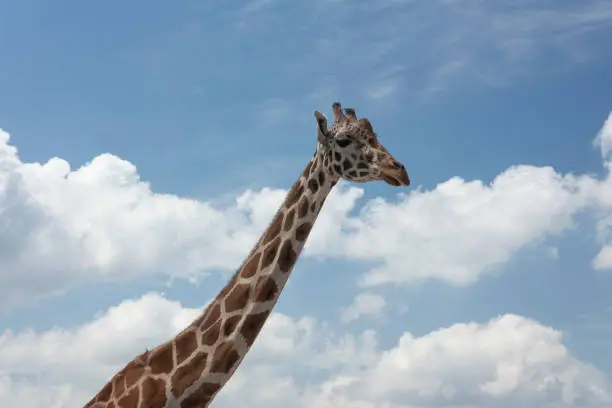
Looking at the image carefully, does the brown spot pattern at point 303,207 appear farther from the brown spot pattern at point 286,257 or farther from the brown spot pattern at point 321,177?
the brown spot pattern at point 286,257

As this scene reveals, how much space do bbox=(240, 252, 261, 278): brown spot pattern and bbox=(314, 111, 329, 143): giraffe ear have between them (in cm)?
223

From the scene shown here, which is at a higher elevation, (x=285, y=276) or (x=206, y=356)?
(x=285, y=276)

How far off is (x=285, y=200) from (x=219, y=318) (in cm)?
225

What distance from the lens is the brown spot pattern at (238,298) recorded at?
12.2 m

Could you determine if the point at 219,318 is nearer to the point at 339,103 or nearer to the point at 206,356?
the point at 206,356

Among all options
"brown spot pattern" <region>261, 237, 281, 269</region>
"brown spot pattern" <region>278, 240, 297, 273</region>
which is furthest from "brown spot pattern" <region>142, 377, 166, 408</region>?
"brown spot pattern" <region>278, 240, 297, 273</region>

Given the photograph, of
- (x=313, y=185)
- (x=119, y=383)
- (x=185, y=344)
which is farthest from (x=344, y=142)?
(x=119, y=383)

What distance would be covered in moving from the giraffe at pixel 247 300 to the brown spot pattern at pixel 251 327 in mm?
16

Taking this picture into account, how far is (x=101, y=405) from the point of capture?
1256 centimetres

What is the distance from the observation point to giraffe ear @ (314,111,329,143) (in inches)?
512

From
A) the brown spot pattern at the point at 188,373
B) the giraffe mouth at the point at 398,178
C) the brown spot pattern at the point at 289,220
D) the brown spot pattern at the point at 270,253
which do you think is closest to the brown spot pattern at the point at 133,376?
the brown spot pattern at the point at 188,373

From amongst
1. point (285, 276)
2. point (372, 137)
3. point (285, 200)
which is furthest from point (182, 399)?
point (372, 137)

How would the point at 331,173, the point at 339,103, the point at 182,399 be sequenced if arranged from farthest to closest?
1. the point at 339,103
2. the point at 331,173
3. the point at 182,399

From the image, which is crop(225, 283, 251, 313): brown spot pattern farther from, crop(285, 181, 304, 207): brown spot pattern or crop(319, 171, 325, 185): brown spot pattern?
crop(319, 171, 325, 185): brown spot pattern
